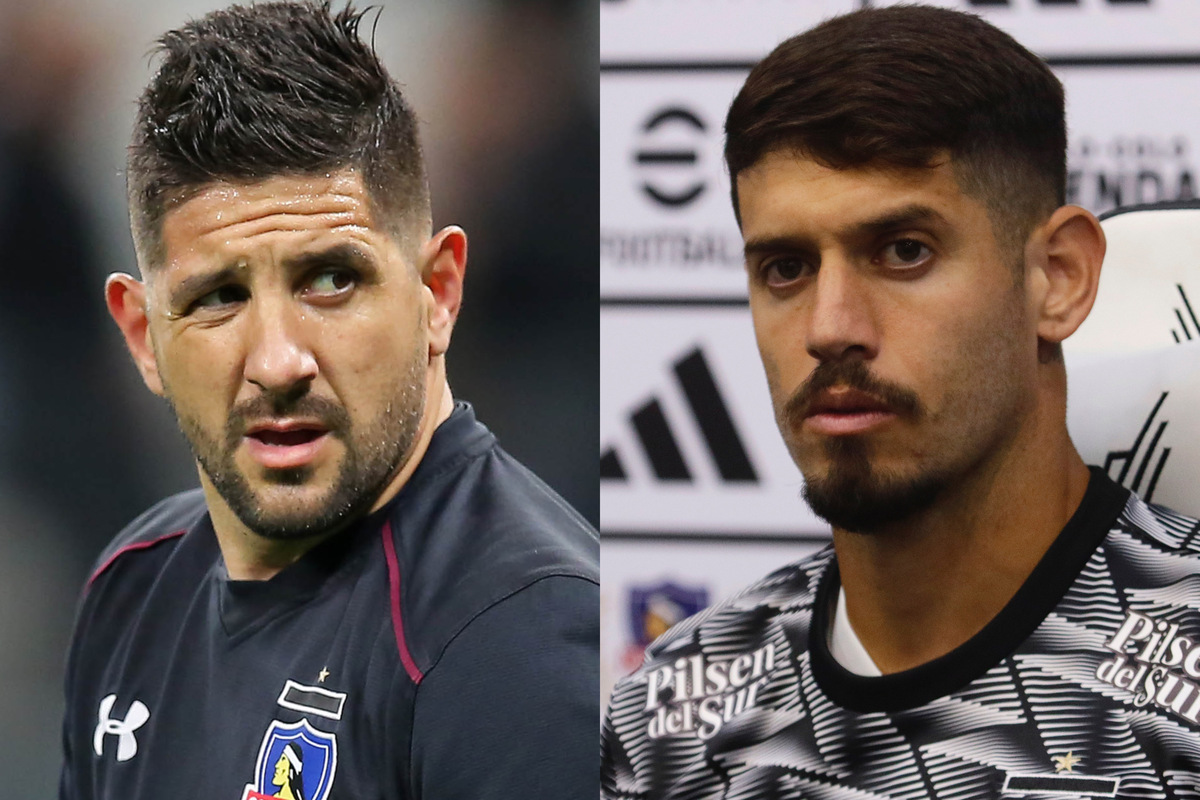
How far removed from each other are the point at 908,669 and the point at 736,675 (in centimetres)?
22

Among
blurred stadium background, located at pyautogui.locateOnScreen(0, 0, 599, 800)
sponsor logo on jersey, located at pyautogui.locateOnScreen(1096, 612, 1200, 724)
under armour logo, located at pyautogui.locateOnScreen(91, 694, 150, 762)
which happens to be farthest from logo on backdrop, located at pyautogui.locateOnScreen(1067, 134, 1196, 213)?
under armour logo, located at pyautogui.locateOnScreen(91, 694, 150, 762)

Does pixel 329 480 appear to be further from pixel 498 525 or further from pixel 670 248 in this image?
pixel 670 248

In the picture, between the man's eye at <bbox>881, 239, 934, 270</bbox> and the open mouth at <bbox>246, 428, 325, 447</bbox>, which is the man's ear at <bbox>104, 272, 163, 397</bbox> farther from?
the man's eye at <bbox>881, 239, 934, 270</bbox>

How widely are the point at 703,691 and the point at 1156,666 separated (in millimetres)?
534

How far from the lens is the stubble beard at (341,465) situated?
171cm

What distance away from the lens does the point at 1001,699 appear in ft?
5.10

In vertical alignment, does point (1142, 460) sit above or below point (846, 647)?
above

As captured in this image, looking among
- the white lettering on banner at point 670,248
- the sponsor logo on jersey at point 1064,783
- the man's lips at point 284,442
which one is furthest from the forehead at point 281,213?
the sponsor logo on jersey at point 1064,783

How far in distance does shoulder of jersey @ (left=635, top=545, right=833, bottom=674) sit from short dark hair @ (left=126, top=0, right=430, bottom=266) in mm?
618

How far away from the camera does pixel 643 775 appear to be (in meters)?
1.75

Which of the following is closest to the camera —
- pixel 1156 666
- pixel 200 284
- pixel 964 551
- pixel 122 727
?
pixel 1156 666

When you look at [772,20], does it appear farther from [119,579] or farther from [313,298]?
[119,579]

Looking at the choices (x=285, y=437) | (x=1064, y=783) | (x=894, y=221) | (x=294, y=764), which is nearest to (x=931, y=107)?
(x=894, y=221)

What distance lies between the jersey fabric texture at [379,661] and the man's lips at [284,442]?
117 mm
